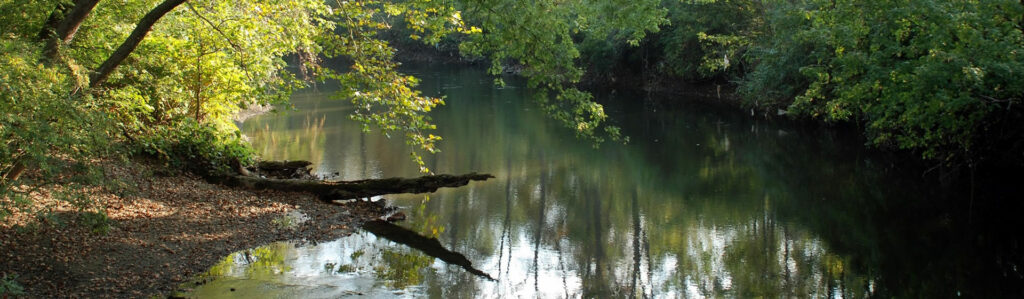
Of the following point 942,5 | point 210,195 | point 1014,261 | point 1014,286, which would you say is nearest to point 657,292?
point 1014,286

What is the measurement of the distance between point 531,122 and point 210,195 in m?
16.2

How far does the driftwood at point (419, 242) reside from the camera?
1108 centimetres

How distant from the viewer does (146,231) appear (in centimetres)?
1016

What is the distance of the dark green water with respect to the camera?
10.1 metres

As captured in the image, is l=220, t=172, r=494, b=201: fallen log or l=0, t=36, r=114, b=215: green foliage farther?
l=220, t=172, r=494, b=201: fallen log

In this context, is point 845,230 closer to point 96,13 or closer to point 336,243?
point 336,243

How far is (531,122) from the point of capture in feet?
90.8

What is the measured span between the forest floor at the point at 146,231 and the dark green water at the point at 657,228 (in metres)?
0.55

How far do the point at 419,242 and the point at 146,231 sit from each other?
3952 millimetres

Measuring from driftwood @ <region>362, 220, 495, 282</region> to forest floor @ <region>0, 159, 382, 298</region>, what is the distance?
38 centimetres

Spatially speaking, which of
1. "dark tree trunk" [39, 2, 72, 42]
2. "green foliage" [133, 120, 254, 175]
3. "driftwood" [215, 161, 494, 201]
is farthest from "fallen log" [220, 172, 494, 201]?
"dark tree trunk" [39, 2, 72, 42]

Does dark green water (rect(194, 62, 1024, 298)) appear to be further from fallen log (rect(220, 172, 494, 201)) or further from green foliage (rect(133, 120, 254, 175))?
green foliage (rect(133, 120, 254, 175))

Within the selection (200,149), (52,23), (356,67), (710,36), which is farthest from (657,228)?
(710,36)

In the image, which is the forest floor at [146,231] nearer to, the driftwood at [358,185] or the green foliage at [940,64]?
the driftwood at [358,185]
